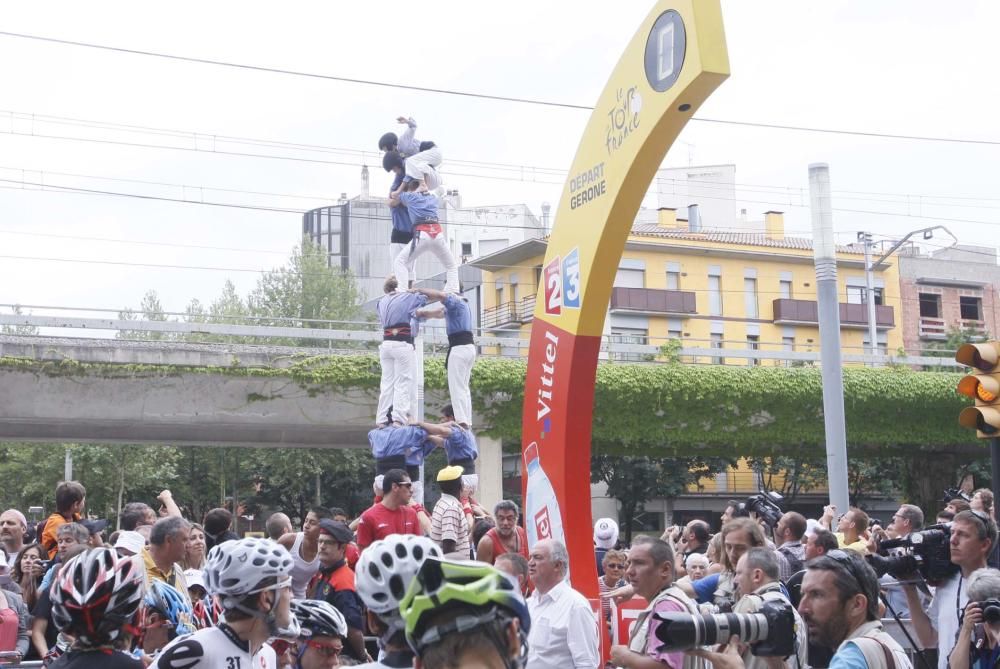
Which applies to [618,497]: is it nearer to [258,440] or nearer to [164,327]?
[258,440]

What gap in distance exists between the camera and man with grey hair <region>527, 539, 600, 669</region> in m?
7.05

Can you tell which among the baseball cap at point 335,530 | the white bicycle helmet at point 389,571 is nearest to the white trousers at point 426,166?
the baseball cap at point 335,530

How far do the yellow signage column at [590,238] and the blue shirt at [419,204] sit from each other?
16.4ft

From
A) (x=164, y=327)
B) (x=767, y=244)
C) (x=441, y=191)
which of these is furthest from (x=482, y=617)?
(x=767, y=244)

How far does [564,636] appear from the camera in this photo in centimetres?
710

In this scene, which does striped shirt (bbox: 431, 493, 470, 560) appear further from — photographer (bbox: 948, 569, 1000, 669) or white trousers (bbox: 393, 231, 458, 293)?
photographer (bbox: 948, 569, 1000, 669)

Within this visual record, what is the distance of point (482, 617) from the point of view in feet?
8.50

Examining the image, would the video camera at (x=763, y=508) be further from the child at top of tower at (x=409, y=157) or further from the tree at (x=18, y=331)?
the tree at (x=18, y=331)

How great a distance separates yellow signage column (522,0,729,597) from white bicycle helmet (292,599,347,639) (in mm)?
4849

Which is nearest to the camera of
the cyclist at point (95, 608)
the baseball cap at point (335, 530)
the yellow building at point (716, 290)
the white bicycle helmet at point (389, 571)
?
the white bicycle helmet at point (389, 571)

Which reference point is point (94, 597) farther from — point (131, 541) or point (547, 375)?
point (547, 375)

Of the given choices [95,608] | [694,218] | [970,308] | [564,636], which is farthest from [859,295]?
[95,608]

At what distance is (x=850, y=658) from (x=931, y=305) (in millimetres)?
60858

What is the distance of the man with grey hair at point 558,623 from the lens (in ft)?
23.1
